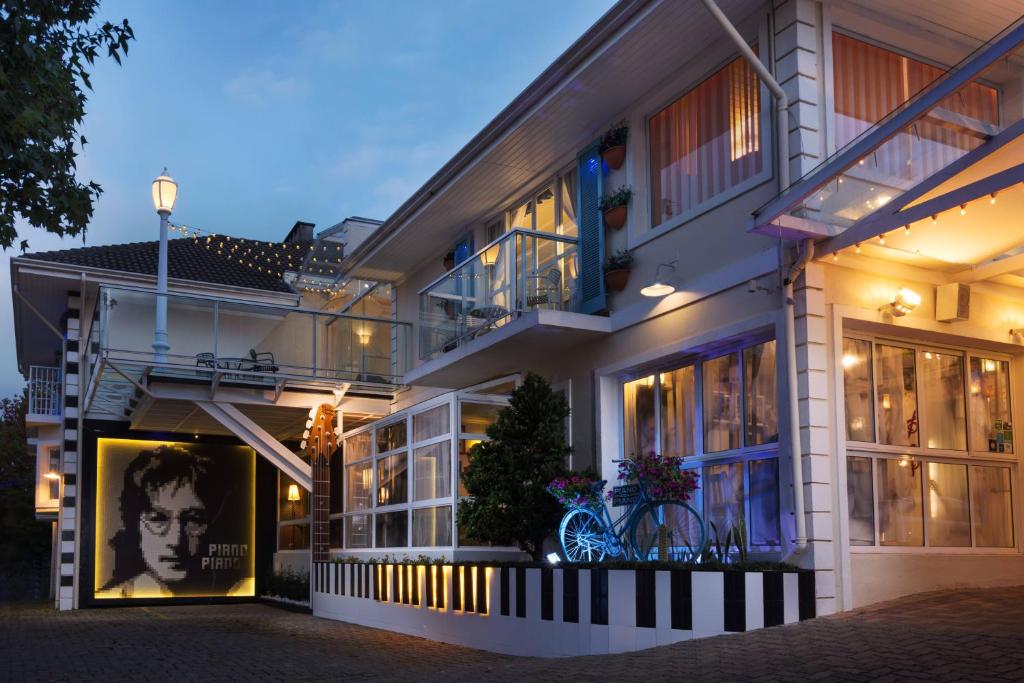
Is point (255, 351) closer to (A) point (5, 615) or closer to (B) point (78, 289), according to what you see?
(B) point (78, 289)

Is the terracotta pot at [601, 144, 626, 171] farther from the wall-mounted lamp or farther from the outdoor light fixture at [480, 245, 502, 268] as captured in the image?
the wall-mounted lamp

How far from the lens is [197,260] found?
23.2 meters

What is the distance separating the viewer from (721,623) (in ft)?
26.6

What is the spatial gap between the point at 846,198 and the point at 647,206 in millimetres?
3250

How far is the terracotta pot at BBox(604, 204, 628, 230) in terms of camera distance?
11672 mm

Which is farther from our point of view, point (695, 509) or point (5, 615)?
point (5, 615)

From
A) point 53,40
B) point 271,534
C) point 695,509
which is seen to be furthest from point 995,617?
point 271,534

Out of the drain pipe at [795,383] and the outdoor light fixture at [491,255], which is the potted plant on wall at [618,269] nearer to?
the outdoor light fixture at [491,255]

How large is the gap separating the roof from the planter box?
31.6 feet

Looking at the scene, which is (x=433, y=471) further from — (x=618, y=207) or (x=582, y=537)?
(x=618, y=207)

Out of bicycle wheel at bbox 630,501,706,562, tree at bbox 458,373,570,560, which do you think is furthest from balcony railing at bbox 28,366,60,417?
bicycle wheel at bbox 630,501,706,562

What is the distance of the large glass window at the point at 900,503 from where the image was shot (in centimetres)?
926

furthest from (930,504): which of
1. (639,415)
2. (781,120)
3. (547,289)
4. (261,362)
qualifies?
(261,362)

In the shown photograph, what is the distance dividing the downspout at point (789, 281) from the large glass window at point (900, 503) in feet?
3.57
